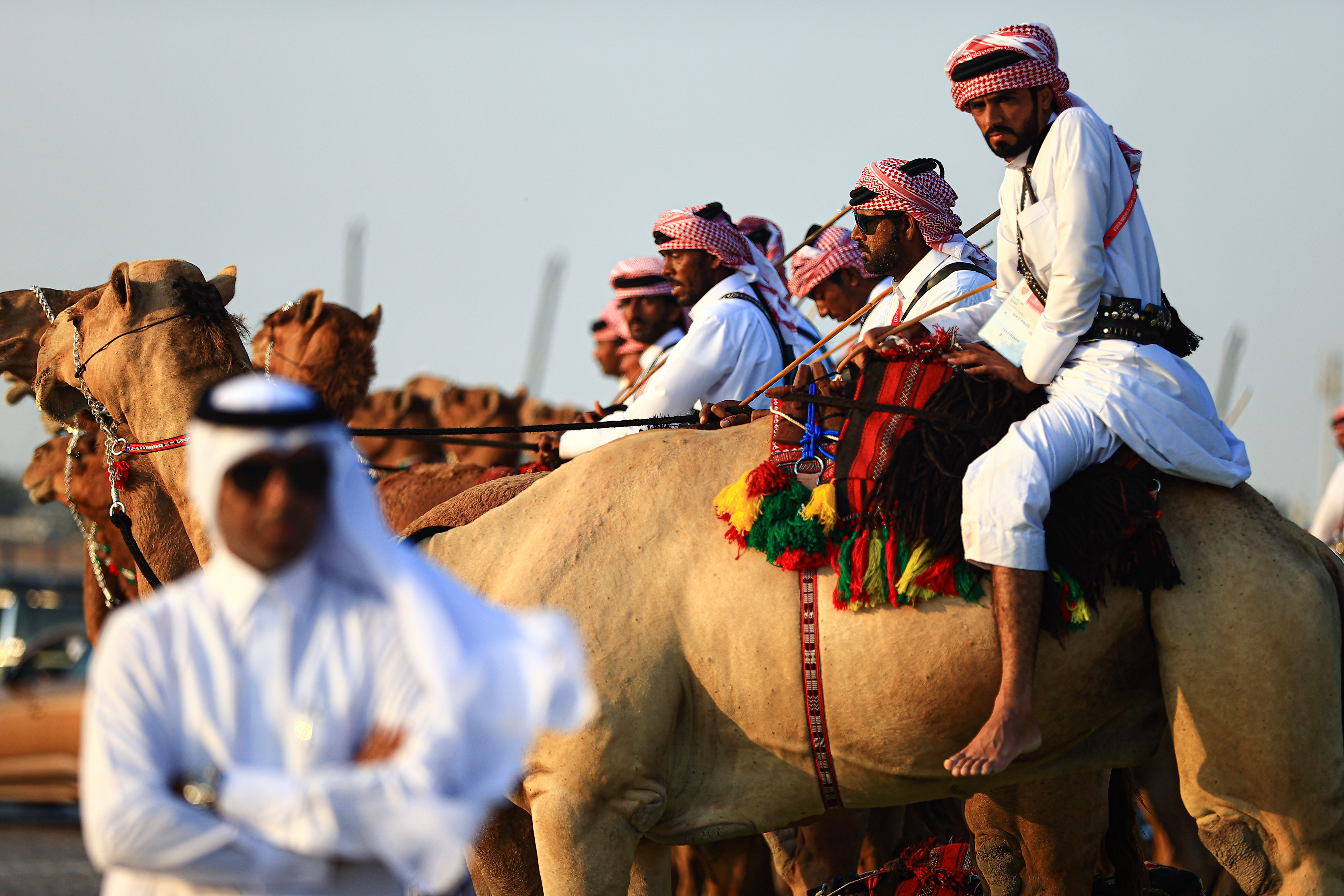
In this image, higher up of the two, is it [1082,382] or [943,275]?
[943,275]

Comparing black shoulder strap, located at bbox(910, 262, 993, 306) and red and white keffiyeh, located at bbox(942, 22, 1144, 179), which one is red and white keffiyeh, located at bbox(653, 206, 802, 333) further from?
red and white keffiyeh, located at bbox(942, 22, 1144, 179)

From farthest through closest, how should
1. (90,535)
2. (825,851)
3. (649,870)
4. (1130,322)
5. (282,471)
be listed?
(90,535) → (825,851) → (649,870) → (1130,322) → (282,471)

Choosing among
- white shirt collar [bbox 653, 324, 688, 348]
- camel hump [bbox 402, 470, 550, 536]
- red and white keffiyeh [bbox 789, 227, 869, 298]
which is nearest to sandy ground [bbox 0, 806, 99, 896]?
white shirt collar [bbox 653, 324, 688, 348]

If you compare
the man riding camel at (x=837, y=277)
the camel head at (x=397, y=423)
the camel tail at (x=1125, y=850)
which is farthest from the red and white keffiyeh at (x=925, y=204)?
the camel head at (x=397, y=423)

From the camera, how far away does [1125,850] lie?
529cm

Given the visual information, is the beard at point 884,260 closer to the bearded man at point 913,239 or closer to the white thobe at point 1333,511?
the bearded man at point 913,239

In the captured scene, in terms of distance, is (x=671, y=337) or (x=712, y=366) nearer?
(x=712, y=366)

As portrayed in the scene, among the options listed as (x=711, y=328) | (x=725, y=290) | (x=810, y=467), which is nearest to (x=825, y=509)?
(x=810, y=467)

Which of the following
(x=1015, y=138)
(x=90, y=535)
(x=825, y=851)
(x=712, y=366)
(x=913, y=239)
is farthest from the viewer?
(x=90, y=535)

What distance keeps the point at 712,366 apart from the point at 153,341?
7.24 ft

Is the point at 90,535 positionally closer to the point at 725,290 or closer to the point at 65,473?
the point at 65,473

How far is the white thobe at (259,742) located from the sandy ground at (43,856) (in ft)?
28.3

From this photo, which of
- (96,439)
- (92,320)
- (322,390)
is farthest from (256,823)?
(96,439)

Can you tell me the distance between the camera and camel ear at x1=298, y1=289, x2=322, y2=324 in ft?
24.0
